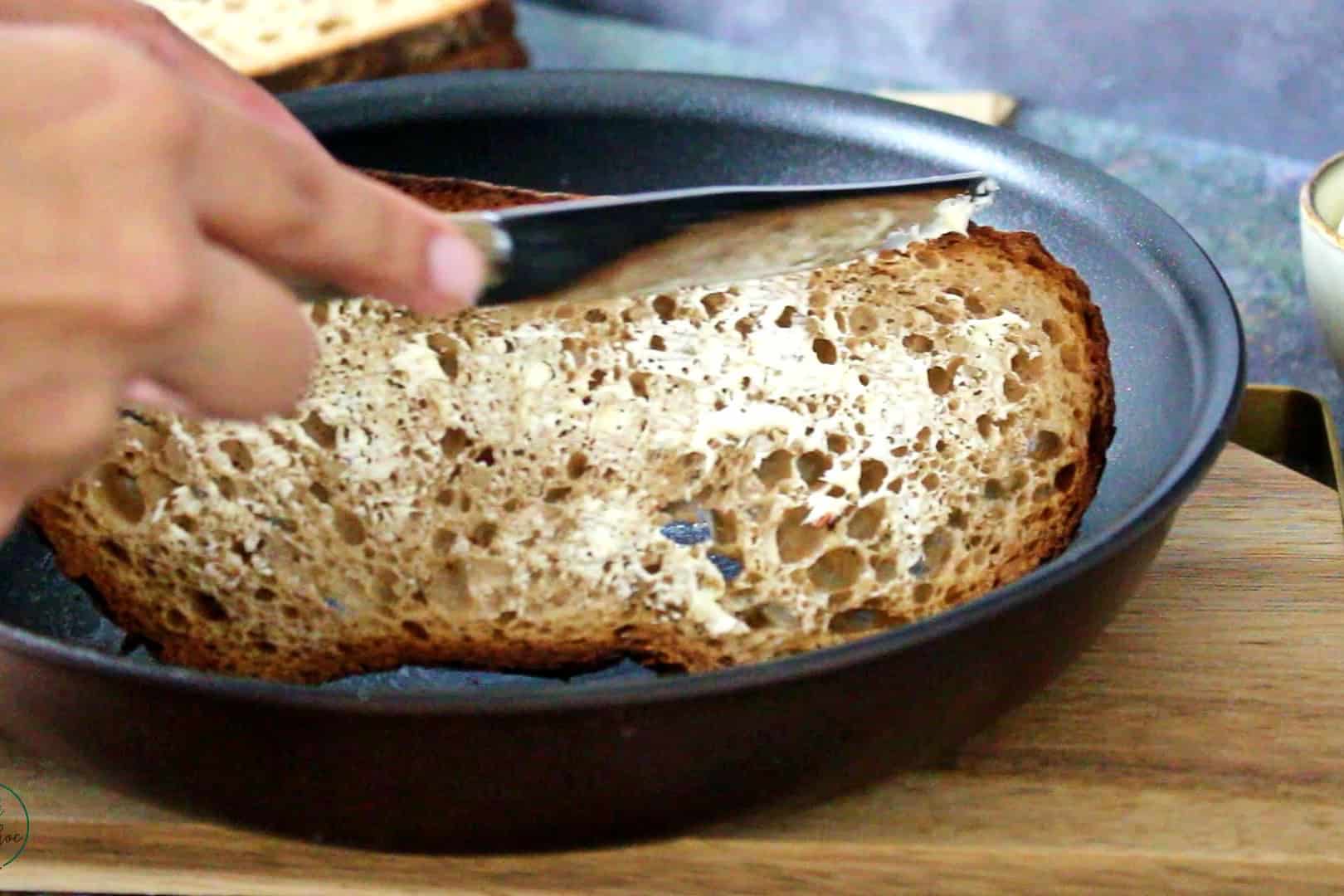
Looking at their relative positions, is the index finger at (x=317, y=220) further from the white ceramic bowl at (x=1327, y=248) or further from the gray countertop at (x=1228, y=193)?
the gray countertop at (x=1228, y=193)

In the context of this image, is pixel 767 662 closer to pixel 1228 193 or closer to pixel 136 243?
pixel 136 243

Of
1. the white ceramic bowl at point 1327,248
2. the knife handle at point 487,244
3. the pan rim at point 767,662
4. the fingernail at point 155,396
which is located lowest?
the pan rim at point 767,662

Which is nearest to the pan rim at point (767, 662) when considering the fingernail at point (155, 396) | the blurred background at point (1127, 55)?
the fingernail at point (155, 396)

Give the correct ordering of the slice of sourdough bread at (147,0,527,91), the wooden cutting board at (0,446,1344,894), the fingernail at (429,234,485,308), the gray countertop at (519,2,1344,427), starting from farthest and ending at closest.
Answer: the slice of sourdough bread at (147,0,527,91), the gray countertop at (519,2,1344,427), the wooden cutting board at (0,446,1344,894), the fingernail at (429,234,485,308)

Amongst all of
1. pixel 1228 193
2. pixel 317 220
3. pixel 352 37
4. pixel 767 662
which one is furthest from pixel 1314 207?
pixel 352 37

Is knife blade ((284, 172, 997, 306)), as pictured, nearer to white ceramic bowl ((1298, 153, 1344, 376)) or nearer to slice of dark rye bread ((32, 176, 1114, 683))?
slice of dark rye bread ((32, 176, 1114, 683))

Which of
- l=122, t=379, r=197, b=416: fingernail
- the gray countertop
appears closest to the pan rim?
l=122, t=379, r=197, b=416: fingernail

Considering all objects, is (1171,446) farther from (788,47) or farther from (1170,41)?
(788,47)
